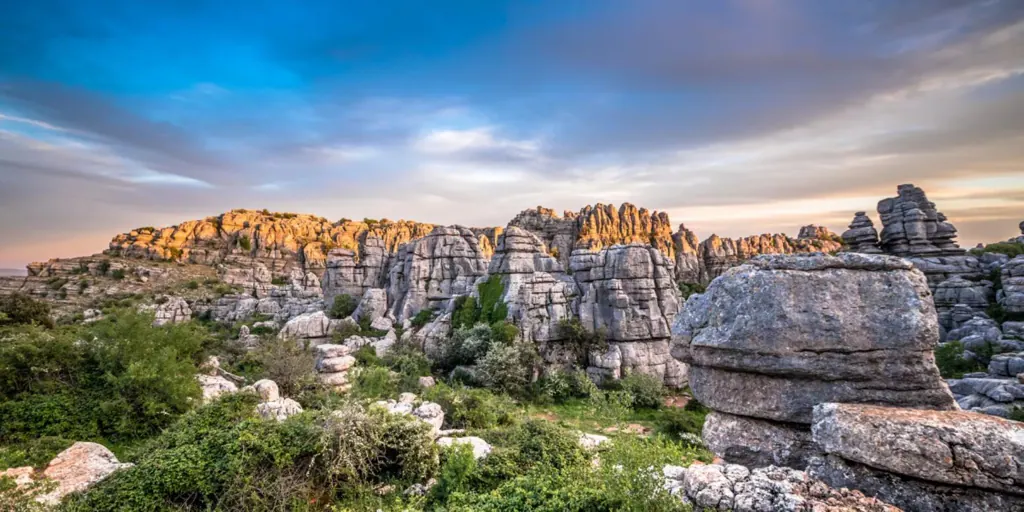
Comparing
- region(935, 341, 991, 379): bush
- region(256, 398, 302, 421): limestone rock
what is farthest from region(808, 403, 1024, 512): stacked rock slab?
region(935, 341, 991, 379): bush

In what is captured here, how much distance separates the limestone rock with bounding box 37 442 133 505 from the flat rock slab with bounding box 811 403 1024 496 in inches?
569

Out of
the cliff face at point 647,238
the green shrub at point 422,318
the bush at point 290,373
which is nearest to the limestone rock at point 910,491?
the bush at point 290,373

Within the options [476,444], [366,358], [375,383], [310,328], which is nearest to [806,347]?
[476,444]

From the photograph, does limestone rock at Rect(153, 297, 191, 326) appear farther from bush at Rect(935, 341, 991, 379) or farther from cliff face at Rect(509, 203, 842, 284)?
bush at Rect(935, 341, 991, 379)

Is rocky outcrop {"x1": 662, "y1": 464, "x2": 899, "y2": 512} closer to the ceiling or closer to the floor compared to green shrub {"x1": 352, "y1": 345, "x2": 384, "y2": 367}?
closer to the ceiling

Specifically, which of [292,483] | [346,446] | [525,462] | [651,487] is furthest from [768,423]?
[292,483]

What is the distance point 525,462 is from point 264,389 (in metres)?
12.8

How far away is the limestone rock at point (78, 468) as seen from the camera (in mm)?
8854

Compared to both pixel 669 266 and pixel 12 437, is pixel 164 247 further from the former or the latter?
pixel 669 266

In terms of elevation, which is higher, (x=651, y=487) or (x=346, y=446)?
(x=651, y=487)

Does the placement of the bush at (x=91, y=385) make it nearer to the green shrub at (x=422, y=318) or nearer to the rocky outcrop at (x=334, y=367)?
the rocky outcrop at (x=334, y=367)

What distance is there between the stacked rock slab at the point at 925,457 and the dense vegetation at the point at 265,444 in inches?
80.6

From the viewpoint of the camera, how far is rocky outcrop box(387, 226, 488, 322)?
130ft

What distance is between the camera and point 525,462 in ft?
33.8
